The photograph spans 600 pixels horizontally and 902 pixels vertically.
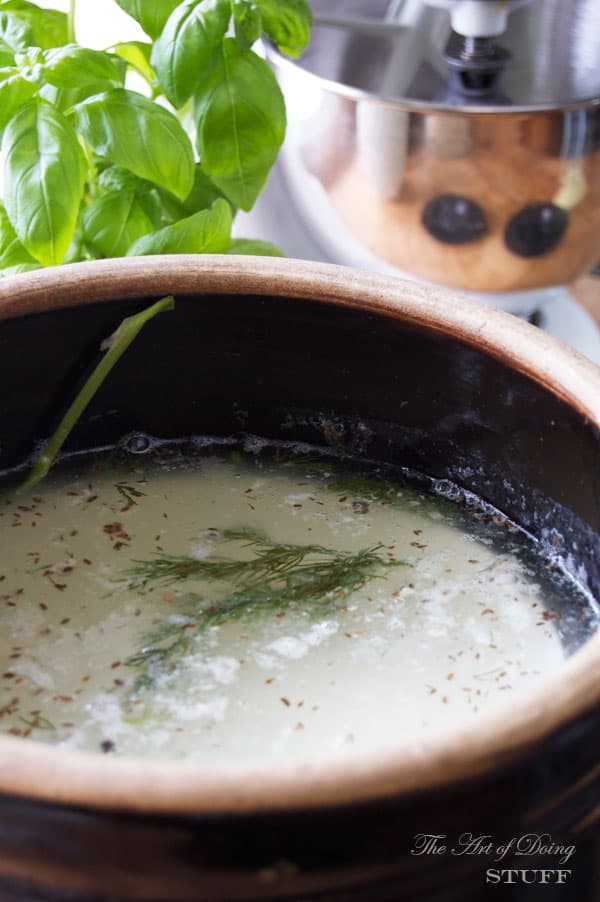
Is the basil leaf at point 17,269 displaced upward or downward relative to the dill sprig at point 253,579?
upward

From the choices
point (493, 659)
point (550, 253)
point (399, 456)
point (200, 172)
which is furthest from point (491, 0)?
point (493, 659)

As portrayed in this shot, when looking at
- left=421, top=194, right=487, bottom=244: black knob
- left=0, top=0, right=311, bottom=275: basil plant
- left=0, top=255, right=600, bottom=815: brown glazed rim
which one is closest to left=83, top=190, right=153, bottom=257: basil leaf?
left=0, top=0, right=311, bottom=275: basil plant

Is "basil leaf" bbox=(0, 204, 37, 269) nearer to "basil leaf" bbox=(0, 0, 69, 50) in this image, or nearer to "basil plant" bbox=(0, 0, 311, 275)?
"basil plant" bbox=(0, 0, 311, 275)

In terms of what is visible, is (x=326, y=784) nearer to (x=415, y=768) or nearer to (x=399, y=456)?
(x=415, y=768)

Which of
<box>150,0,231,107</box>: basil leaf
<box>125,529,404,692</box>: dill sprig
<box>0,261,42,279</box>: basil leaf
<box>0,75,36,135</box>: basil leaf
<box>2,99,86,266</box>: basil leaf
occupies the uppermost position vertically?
<box>150,0,231,107</box>: basil leaf

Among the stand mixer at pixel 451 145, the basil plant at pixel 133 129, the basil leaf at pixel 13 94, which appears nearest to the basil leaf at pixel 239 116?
the basil plant at pixel 133 129

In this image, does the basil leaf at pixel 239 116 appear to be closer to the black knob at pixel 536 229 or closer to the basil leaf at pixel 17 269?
the basil leaf at pixel 17 269

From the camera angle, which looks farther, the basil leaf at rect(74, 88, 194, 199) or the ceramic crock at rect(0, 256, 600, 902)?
the basil leaf at rect(74, 88, 194, 199)
